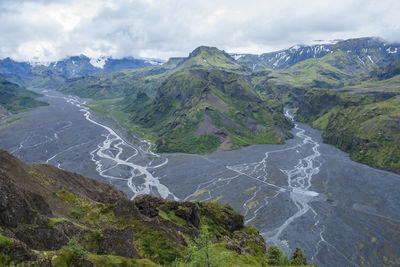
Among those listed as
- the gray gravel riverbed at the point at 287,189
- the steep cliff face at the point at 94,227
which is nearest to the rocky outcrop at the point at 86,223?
the steep cliff face at the point at 94,227

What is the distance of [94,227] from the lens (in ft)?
158

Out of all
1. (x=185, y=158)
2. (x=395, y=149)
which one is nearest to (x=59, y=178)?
(x=185, y=158)

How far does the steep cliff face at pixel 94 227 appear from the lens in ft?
97.9

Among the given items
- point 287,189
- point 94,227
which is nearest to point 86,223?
point 94,227

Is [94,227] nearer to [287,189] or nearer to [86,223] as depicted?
[86,223]

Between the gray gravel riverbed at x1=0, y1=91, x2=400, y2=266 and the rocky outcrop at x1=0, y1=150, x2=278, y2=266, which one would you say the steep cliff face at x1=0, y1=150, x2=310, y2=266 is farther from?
the gray gravel riverbed at x1=0, y1=91, x2=400, y2=266

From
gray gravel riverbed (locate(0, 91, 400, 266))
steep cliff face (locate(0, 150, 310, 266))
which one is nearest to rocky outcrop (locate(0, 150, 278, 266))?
steep cliff face (locate(0, 150, 310, 266))

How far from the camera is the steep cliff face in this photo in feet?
97.9

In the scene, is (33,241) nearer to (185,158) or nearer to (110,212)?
(110,212)

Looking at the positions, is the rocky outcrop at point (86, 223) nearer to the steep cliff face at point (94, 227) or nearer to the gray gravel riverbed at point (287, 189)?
the steep cliff face at point (94, 227)

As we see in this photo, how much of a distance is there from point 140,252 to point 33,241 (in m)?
15.9

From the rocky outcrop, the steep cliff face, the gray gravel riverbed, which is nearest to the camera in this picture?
the rocky outcrop

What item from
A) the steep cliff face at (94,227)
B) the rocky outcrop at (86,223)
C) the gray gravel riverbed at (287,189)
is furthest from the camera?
the gray gravel riverbed at (287,189)

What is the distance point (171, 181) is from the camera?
480 ft
